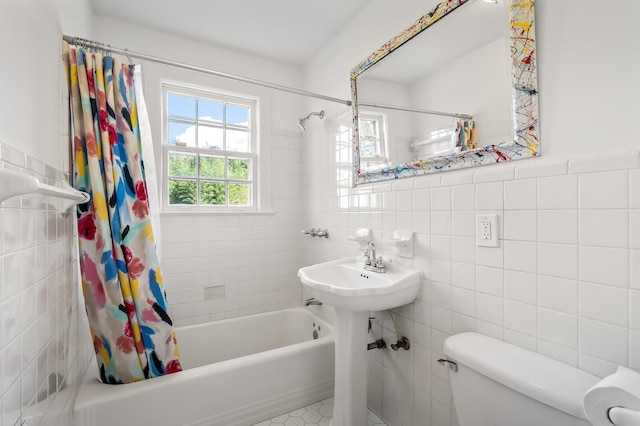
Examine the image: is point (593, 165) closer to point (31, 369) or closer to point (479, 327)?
point (479, 327)

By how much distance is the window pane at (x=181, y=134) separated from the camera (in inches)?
90.5

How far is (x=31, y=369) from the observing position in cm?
89

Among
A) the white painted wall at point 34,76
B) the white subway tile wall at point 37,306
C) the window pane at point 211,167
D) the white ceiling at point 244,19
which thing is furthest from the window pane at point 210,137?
the white subway tile wall at point 37,306

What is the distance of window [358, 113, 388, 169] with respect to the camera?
1.76 meters

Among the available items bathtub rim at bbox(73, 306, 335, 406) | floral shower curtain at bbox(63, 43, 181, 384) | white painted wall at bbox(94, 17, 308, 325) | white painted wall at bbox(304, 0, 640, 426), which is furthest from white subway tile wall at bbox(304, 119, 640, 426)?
floral shower curtain at bbox(63, 43, 181, 384)

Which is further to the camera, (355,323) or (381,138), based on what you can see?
(381,138)

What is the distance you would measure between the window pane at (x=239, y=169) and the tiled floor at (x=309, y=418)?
1.78 meters

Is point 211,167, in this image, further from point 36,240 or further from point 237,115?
point 36,240

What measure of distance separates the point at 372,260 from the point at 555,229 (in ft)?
2.93

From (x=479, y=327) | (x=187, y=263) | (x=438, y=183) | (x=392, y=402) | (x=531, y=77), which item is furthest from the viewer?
(x=187, y=263)

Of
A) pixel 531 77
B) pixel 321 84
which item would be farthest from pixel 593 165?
pixel 321 84

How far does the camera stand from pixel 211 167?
2432 mm

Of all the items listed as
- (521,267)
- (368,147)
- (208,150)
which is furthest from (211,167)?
(521,267)

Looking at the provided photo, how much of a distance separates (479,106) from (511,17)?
318mm
